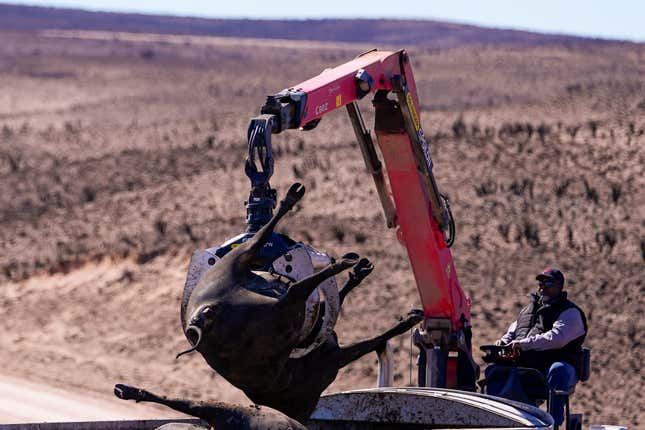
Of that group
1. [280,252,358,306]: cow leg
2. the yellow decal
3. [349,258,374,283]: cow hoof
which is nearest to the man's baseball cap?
the yellow decal

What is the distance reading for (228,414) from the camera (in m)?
6.75

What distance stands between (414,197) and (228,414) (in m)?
5.31

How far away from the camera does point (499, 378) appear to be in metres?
11.4

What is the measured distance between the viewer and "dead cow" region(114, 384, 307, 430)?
22.0ft

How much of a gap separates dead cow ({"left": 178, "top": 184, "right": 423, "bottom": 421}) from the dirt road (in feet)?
33.9

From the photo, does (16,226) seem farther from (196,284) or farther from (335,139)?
(196,284)

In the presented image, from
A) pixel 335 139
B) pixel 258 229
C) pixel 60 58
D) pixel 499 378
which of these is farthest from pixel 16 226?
pixel 60 58

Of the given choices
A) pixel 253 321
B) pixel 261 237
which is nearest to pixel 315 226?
pixel 261 237

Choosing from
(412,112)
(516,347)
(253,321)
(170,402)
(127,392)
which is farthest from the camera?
(412,112)

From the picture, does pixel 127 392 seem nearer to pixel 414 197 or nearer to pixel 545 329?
pixel 414 197

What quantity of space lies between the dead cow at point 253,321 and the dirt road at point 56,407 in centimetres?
1034

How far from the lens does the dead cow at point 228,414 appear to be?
→ 670 centimetres

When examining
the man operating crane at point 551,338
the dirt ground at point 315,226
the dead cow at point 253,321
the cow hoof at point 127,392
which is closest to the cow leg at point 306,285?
the dead cow at point 253,321

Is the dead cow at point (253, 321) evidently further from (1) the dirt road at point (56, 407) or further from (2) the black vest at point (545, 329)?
(1) the dirt road at point (56, 407)
